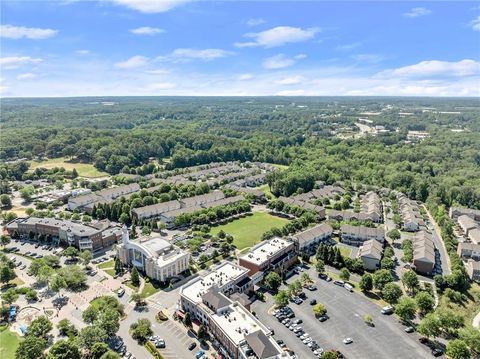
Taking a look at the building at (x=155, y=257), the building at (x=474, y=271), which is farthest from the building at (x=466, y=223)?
the building at (x=155, y=257)

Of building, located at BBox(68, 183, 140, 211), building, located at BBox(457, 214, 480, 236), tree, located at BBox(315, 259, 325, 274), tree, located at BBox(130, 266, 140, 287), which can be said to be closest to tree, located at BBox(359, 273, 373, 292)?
tree, located at BBox(315, 259, 325, 274)

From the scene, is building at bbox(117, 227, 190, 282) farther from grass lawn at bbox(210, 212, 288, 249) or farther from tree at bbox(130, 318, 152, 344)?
grass lawn at bbox(210, 212, 288, 249)

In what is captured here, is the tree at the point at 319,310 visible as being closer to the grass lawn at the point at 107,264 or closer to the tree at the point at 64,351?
the tree at the point at 64,351

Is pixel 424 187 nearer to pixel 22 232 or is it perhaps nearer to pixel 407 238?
pixel 407 238

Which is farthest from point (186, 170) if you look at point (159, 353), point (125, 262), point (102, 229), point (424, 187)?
point (159, 353)

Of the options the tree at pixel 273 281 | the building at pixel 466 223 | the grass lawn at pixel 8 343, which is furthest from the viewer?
the building at pixel 466 223
